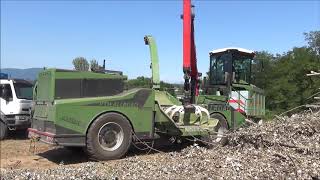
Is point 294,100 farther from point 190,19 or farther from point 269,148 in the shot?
point 269,148

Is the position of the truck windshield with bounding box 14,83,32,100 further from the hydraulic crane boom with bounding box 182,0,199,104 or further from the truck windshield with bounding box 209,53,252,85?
the hydraulic crane boom with bounding box 182,0,199,104

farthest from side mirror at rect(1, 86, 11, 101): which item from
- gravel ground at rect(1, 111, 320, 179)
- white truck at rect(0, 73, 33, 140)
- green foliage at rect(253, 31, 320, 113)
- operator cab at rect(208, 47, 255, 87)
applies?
green foliage at rect(253, 31, 320, 113)

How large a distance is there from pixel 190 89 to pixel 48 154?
3.89 m

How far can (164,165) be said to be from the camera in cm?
855

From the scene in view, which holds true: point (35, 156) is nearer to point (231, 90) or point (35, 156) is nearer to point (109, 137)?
point (109, 137)

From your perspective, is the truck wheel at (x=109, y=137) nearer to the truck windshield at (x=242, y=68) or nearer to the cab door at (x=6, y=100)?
the truck windshield at (x=242, y=68)

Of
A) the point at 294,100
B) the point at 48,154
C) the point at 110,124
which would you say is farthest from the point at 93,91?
the point at 294,100

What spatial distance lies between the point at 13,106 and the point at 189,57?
7.00 m

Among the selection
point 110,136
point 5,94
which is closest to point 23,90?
point 5,94

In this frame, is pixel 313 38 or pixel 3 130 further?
pixel 313 38

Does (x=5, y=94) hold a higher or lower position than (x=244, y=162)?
higher

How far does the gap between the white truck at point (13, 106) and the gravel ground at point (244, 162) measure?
704 cm

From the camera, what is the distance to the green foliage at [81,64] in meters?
11.6

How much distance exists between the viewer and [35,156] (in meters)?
11.9
